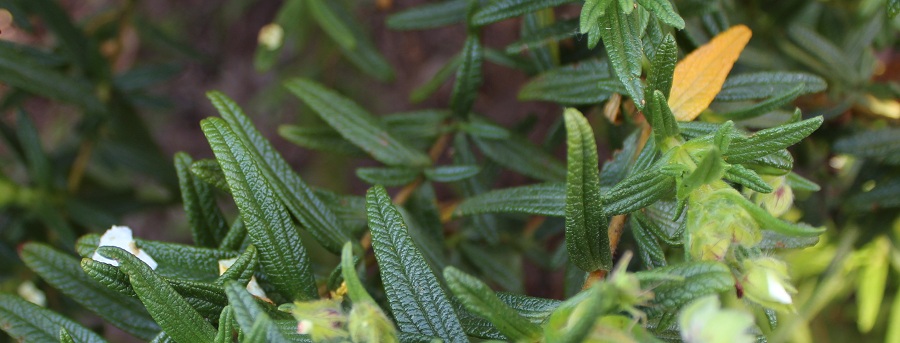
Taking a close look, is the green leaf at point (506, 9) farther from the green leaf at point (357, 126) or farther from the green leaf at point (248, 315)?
the green leaf at point (248, 315)

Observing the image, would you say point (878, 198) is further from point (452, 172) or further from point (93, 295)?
point (93, 295)

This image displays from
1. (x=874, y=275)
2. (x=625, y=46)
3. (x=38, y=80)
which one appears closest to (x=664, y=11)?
(x=625, y=46)

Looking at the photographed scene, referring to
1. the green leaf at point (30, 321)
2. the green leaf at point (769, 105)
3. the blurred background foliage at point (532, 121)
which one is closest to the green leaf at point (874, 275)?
the blurred background foliage at point (532, 121)

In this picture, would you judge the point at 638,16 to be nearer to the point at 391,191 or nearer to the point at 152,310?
the point at 152,310

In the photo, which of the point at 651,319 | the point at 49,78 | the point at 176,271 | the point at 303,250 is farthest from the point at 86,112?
the point at 651,319

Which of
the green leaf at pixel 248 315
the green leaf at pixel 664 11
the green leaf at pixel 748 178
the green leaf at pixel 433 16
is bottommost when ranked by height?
the green leaf at pixel 748 178

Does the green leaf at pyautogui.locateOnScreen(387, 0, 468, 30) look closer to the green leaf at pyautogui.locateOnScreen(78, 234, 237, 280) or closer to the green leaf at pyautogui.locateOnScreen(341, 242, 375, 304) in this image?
the green leaf at pyautogui.locateOnScreen(78, 234, 237, 280)
